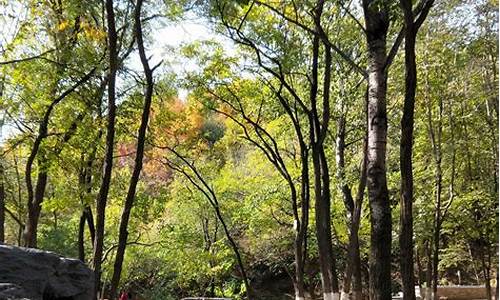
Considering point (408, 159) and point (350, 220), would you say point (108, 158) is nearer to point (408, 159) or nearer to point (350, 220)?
point (408, 159)

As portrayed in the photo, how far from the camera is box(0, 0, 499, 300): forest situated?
7.25m

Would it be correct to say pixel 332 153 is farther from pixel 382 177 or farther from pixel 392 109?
pixel 382 177

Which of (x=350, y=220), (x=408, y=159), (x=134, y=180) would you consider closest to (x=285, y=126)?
(x=350, y=220)

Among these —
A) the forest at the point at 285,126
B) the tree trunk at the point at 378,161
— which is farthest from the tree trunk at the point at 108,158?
the tree trunk at the point at 378,161

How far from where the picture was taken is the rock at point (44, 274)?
557 centimetres

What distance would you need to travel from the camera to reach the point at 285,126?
47.8 feet

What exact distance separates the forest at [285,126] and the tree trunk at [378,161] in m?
0.02

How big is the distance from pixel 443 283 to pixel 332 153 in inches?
576

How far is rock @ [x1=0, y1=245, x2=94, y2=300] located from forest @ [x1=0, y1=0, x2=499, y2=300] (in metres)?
1.84

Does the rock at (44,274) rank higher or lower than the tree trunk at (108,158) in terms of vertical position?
lower

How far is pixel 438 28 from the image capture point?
13.6 metres

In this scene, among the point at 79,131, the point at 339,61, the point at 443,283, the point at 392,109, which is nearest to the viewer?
the point at 339,61

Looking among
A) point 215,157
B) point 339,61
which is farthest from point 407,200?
point 215,157

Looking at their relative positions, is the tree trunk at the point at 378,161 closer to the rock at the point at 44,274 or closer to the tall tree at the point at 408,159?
the tall tree at the point at 408,159
